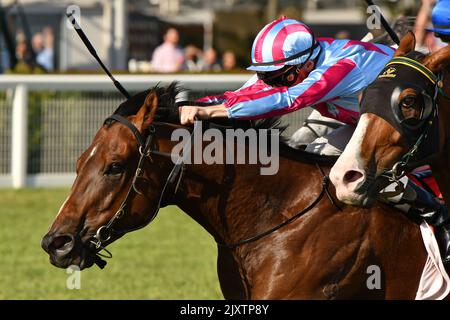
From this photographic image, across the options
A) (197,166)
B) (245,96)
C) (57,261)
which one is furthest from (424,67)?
(57,261)

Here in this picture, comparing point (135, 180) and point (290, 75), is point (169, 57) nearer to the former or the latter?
point (290, 75)

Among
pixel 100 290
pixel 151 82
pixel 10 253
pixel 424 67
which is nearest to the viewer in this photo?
pixel 424 67

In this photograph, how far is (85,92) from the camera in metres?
11.8

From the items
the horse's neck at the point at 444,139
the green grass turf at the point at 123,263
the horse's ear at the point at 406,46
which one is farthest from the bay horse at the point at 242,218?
the green grass turf at the point at 123,263

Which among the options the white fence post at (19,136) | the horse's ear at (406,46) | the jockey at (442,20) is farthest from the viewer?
the white fence post at (19,136)

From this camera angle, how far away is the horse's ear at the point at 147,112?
14.3 ft

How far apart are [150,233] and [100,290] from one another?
8.06 feet

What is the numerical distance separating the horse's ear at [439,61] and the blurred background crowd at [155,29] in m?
9.31

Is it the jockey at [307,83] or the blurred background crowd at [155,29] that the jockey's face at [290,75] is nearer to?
the jockey at [307,83]

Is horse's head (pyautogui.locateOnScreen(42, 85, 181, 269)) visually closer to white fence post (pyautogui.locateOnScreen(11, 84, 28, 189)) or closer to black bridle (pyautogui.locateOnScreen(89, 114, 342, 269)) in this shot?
black bridle (pyautogui.locateOnScreen(89, 114, 342, 269))

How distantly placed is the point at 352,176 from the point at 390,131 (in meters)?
0.23
